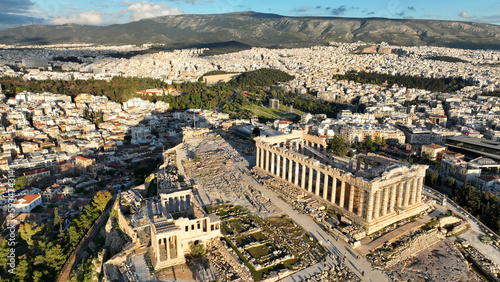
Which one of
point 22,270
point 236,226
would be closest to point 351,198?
point 236,226

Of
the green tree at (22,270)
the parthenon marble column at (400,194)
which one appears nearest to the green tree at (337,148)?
the parthenon marble column at (400,194)

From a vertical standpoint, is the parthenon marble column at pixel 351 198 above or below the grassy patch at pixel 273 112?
above

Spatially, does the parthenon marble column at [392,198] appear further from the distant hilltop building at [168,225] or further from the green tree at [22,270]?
the green tree at [22,270]

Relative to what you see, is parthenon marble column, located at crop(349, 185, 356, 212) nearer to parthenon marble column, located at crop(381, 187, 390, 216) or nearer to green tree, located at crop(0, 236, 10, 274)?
parthenon marble column, located at crop(381, 187, 390, 216)

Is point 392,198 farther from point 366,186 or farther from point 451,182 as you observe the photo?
point 451,182

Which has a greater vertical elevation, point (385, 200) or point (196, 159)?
point (385, 200)

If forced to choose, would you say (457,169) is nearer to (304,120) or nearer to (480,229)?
(480,229)

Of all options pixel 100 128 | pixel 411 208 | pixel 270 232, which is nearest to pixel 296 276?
pixel 270 232
